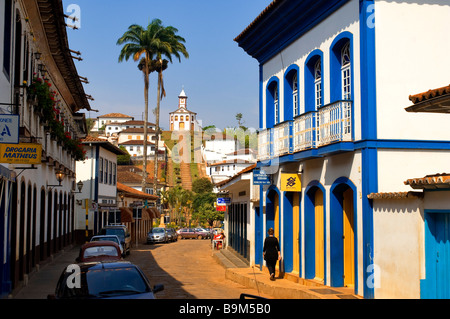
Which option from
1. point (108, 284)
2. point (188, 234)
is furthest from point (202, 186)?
point (108, 284)

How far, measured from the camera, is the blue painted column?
12.5 m

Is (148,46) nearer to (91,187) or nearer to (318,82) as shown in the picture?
(91,187)

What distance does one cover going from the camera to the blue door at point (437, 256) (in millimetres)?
10148

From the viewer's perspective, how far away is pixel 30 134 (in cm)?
1647

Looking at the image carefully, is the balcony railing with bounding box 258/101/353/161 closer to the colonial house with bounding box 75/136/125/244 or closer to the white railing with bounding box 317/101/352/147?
the white railing with bounding box 317/101/352/147

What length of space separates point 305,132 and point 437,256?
6170 mm

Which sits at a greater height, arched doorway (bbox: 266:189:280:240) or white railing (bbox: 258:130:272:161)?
white railing (bbox: 258:130:272:161)

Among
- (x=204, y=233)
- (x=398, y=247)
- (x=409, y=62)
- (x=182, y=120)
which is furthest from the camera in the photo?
(x=182, y=120)

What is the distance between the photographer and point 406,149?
12.9 m

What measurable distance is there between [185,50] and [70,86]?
1047 inches

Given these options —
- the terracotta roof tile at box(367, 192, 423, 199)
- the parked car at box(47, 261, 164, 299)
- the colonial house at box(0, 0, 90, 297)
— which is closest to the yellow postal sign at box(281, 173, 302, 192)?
the terracotta roof tile at box(367, 192, 423, 199)

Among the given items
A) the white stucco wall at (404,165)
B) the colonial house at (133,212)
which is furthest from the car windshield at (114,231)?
the white stucco wall at (404,165)

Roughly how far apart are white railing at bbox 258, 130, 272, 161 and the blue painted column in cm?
653

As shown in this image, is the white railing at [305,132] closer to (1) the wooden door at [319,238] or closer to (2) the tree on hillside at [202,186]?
(1) the wooden door at [319,238]
